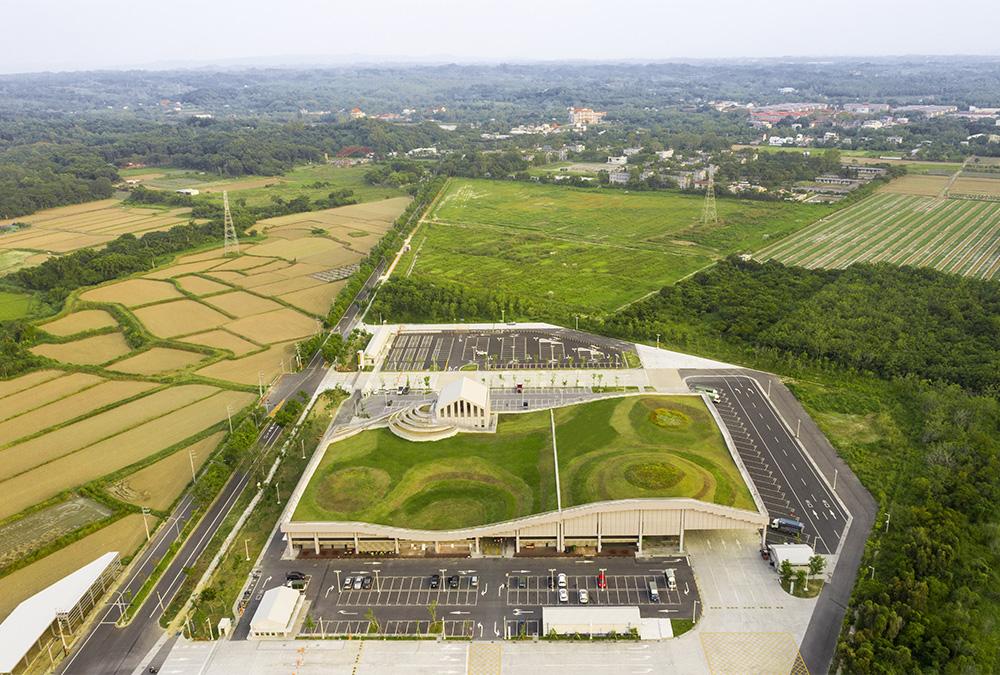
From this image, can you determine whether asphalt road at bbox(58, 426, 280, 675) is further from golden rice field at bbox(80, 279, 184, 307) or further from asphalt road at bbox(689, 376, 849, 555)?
golden rice field at bbox(80, 279, 184, 307)

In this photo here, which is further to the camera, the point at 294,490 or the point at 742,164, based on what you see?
the point at 742,164

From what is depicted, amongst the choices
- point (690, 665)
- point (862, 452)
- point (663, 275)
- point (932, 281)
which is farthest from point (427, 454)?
point (932, 281)

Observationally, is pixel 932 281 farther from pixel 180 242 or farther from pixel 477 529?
pixel 180 242

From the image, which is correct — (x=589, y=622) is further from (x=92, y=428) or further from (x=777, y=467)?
(x=92, y=428)

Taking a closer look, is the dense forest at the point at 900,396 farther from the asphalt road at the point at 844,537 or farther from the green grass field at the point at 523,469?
the green grass field at the point at 523,469

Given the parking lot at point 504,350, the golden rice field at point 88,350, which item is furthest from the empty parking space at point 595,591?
the golden rice field at point 88,350

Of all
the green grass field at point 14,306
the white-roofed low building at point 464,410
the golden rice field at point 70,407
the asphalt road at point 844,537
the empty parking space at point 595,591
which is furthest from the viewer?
the green grass field at point 14,306

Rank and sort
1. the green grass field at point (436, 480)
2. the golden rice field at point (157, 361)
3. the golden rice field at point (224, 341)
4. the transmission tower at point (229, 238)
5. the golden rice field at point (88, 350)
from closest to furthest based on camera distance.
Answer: the green grass field at point (436, 480), the golden rice field at point (157, 361), the golden rice field at point (88, 350), the golden rice field at point (224, 341), the transmission tower at point (229, 238)
